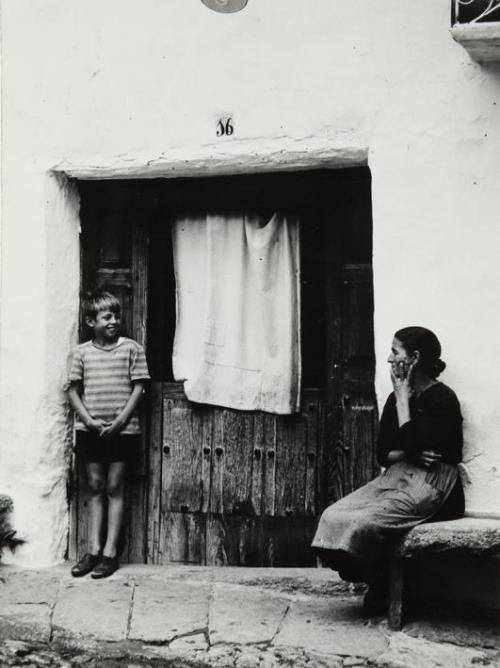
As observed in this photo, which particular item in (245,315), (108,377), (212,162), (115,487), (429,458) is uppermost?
(212,162)

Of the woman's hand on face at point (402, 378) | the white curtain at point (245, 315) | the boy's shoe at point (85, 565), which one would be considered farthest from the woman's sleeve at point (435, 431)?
the boy's shoe at point (85, 565)

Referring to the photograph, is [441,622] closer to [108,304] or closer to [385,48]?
[108,304]

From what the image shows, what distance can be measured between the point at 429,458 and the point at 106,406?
A: 6.69 ft

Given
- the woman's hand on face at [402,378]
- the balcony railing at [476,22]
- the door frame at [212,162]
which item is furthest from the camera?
the door frame at [212,162]

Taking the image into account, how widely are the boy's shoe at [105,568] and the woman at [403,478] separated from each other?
61.2 inches

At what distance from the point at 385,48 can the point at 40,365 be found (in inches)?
109

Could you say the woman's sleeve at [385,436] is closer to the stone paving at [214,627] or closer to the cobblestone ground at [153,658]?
the stone paving at [214,627]

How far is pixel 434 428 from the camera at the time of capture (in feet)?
16.2

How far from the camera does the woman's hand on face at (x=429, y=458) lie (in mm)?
4938

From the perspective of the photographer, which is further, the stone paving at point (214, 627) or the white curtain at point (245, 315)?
the white curtain at point (245, 315)

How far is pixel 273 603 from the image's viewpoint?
5.35 m

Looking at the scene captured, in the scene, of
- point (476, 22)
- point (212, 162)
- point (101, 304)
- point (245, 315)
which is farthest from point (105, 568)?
point (476, 22)

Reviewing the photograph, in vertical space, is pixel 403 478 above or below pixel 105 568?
Answer: above

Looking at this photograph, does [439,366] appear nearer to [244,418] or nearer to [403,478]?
[403,478]
